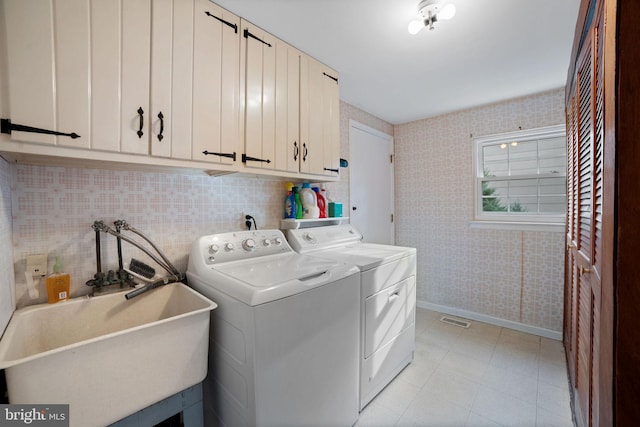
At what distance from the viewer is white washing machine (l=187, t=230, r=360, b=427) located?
1.07m

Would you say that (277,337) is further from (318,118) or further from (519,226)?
(519,226)

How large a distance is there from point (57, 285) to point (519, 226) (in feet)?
11.6

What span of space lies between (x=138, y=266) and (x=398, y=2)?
193cm

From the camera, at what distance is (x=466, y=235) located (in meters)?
2.95

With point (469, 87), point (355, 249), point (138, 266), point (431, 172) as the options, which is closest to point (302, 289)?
point (138, 266)

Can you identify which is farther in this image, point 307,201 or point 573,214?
point 307,201

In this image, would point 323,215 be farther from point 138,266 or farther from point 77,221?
point 77,221

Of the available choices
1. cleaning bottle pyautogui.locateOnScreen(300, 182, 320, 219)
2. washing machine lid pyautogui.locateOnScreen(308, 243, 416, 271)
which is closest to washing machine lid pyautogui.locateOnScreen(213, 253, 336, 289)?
washing machine lid pyautogui.locateOnScreen(308, 243, 416, 271)

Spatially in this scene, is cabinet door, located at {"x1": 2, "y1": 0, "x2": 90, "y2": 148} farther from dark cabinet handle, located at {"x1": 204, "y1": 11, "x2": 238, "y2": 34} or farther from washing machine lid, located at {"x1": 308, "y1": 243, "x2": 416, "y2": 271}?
washing machine lid, located at {"x1": 308, "y1": 243, "x2": 416, "y2": 271}

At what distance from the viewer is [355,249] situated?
6.97ft

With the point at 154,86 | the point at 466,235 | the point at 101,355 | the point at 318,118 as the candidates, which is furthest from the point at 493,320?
Result: the point at 154,86

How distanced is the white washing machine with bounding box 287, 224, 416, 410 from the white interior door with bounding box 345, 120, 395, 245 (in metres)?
0.72

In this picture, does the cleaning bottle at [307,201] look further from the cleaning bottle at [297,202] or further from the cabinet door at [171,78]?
the cabinet door at [171,78]

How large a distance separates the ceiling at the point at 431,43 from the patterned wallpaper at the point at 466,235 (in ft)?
0.99
